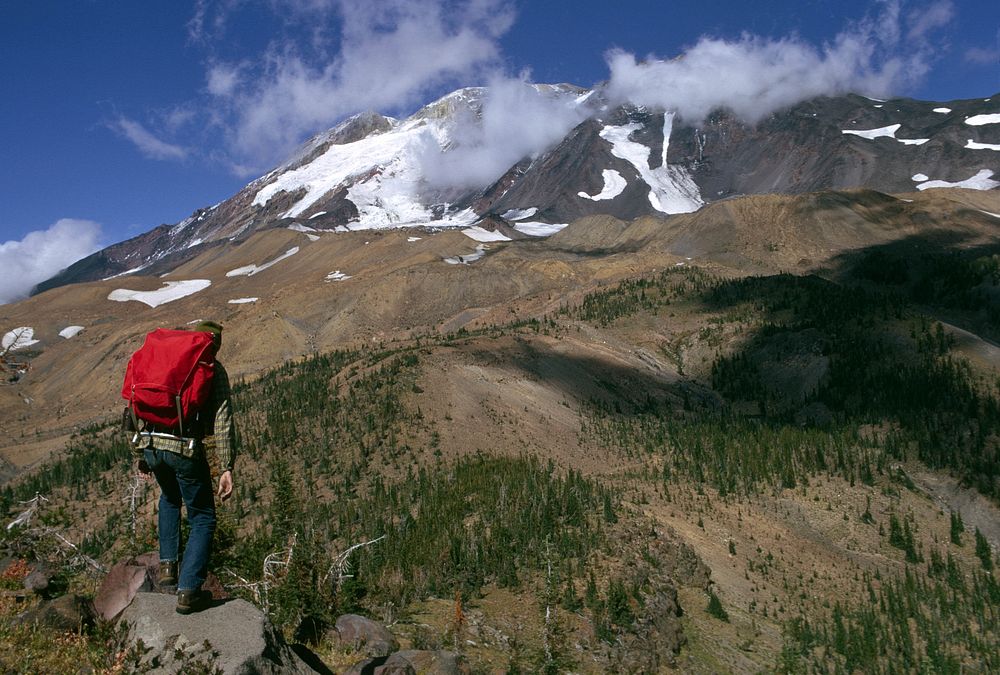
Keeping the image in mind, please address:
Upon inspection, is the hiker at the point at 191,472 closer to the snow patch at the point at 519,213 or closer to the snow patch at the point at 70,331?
the snow patch at the point at 70,331

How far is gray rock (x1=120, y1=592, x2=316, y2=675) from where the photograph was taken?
16.1 ft

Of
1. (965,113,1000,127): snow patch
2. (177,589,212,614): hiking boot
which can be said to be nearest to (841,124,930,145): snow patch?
(965,113,1000,127): snow patch

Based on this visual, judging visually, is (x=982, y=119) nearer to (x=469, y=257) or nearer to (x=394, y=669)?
(x=469, y=257)

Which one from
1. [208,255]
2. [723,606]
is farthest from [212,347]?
[208,255]

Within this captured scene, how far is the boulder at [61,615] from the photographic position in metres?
5.85

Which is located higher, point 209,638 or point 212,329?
point 212,329

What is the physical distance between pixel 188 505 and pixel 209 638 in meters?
1.01

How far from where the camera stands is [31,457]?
4150 cm

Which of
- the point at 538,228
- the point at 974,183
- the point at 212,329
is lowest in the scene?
the point at 974,183

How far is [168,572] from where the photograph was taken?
18.9ft

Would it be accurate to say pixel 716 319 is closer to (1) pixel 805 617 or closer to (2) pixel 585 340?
(2) pixel 585 340

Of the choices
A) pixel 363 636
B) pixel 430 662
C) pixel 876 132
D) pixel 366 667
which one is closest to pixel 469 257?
pixel 363 636

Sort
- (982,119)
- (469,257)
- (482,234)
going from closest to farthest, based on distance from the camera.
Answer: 1. (469,257)
2. (482,234)
3. (982,119)

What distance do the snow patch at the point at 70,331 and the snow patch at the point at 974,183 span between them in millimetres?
153244
